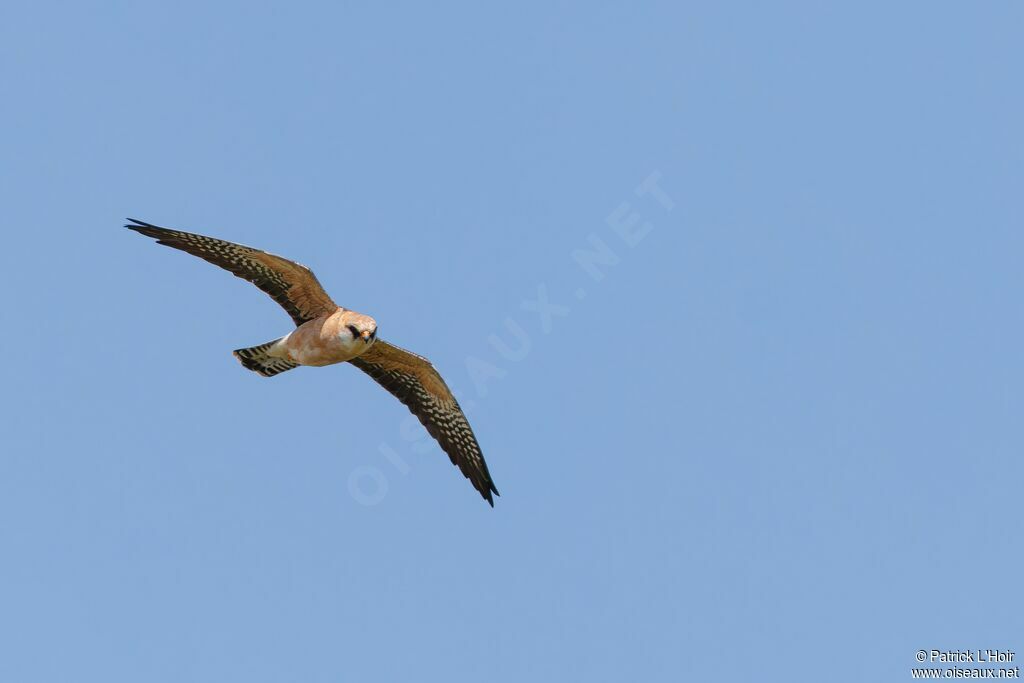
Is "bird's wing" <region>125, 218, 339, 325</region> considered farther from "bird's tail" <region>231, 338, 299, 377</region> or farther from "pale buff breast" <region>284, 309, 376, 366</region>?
"bird's tail" <region>231, 338, 299, 377</region>

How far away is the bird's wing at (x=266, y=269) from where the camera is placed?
15852mm

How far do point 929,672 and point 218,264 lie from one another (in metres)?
11.0

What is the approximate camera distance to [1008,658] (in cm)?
1537

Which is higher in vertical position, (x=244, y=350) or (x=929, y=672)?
(x=244, y=350)

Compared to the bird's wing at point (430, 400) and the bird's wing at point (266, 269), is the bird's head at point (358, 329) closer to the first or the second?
the bird's wing at point (266, 269)

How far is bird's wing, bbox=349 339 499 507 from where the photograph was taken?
1748 cm

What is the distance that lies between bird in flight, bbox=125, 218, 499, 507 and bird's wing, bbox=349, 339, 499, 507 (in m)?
0.01

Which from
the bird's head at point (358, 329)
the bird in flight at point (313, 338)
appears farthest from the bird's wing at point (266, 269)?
the bird's head at point (358, 329)

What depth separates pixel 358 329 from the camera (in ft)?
51.1

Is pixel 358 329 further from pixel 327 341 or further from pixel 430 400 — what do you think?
pixel 430 400

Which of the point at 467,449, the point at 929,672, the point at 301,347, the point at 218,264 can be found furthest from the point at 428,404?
the point at 929,672

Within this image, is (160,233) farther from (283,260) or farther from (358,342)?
(358,342)

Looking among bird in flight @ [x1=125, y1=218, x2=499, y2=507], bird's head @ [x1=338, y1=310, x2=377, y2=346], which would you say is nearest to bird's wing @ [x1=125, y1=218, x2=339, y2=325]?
bird in flight @ [x1=125, y1=218, x2=499, y2=507]

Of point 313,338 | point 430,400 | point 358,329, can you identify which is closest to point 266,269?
point 313,338
